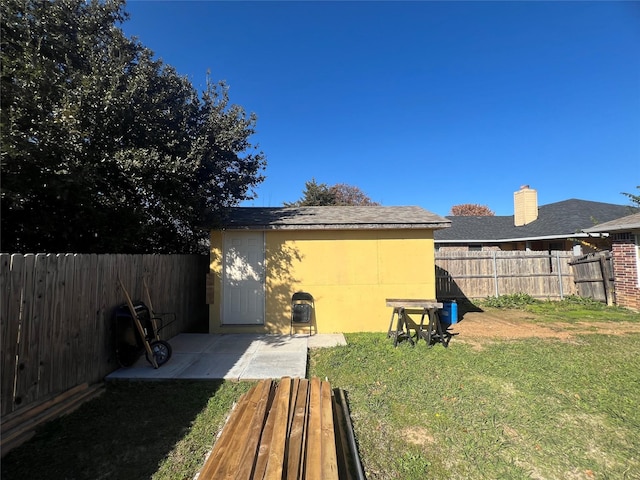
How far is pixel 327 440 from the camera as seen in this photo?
253 centimetres

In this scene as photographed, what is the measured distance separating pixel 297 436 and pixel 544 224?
61.4ft

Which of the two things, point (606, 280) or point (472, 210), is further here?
point (472, 210)

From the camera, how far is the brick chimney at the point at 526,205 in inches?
696

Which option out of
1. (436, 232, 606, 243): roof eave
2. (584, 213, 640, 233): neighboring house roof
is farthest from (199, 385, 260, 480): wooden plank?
(436, 232, 606, 243): roof eave

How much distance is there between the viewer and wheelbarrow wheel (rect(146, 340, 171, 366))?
16.2ft

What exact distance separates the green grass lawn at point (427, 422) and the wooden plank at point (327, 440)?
38 cm

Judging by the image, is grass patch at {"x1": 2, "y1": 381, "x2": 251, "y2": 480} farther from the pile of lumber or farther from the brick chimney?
the brick chimney

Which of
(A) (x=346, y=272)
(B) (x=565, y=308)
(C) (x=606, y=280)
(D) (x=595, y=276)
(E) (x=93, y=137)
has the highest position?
(E) (x=93, y=137)

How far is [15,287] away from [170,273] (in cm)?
380

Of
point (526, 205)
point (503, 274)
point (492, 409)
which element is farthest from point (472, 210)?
point (492, 409)

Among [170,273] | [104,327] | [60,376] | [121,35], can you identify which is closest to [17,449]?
[60,376]

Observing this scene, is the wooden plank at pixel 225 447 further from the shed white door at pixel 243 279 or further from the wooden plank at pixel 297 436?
the shed white door at pixel 243 279

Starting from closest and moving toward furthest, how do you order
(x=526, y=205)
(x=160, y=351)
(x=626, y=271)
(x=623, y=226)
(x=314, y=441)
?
(x=314, y=441)
(x=160, y=351)
(x=623, y=226)
(x=626, y=271)
(x=526, y=205)

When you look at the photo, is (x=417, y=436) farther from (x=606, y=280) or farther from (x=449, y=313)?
(x=606, y=280)
